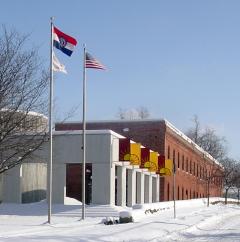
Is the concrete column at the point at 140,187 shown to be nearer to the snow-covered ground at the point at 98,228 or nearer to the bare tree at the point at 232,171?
the snow-covered ground at the point at 98,228

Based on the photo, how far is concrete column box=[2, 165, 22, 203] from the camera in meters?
42.0

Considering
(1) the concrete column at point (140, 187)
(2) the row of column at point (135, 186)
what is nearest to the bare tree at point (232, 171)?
(2) the row of column at point (135, 186)

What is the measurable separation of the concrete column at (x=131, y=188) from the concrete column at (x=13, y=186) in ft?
30.3

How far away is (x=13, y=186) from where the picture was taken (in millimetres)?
42188

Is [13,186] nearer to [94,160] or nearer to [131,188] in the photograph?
[94,160]

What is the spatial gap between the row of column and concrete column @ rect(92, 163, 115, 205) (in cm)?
272

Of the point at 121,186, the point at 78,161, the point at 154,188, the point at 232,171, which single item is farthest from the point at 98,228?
the point at 232,171

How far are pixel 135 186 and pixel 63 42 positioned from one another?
75.7ft

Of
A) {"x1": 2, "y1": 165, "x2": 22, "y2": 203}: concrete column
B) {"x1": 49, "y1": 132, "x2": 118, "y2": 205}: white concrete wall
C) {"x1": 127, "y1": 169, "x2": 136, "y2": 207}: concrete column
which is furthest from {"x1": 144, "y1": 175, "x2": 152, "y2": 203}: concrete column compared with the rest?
{"x1": 2, "y1": 165, "x2": 22, "y2": 203}: concrete column

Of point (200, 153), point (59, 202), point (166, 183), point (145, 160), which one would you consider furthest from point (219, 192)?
point (59, 202)

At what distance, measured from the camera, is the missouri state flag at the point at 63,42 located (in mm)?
27688

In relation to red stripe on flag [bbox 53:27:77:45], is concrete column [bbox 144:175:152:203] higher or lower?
lower

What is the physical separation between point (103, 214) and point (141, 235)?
1541 cm

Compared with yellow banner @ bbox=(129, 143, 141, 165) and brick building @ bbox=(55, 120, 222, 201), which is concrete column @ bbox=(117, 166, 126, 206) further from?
brick building @ bbox=(55, 120, 222, 201)
